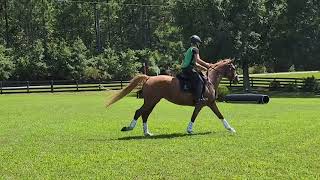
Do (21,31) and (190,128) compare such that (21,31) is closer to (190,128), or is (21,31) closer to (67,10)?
(67,10)

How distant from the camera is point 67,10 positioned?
82.2 m

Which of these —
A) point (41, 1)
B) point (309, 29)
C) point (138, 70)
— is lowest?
point (138, 70)

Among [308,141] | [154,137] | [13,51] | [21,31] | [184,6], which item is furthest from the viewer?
[21,31]

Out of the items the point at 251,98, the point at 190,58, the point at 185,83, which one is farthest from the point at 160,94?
the point at 251,98

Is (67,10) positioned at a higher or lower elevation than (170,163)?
higher

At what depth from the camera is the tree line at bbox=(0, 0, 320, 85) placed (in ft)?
167

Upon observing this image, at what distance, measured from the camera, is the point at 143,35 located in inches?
3553

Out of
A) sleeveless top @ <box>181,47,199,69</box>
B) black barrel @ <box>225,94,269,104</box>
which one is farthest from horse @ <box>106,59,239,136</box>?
black barrel @ <box>225,94,269,104</box>

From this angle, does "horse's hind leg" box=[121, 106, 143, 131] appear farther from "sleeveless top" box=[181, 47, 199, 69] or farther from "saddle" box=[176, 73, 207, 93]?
"sleeveless top" box=[181, 47, 199, 69]

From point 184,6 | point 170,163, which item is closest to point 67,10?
point 184,6

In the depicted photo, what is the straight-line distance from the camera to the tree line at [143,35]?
51.0 m

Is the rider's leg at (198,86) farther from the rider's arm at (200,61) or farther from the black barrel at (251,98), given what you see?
the black barrel at (251,98)

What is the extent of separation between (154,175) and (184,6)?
152 feet

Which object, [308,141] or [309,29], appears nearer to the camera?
[308,141]
